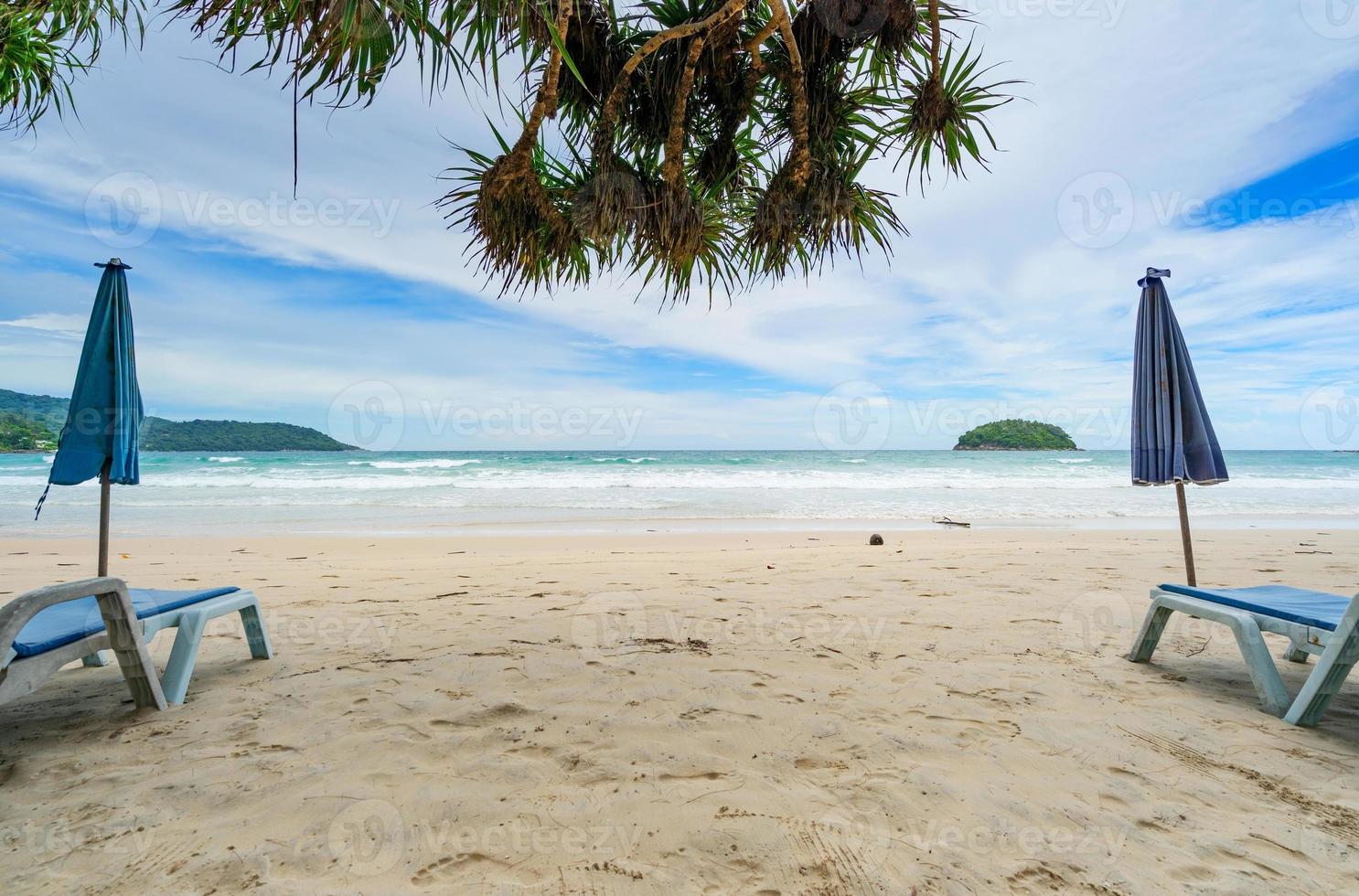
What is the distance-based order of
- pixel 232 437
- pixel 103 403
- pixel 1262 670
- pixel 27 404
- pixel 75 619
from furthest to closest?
pixel 232 437 → pixel 27 404 → pixel 103 403 → pixel 1262 670 → pixel 75 619

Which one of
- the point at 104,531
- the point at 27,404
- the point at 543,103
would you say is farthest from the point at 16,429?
the point at 543,103

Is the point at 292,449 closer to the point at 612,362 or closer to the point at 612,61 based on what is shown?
the point at 612,362

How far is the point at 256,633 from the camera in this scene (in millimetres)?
2988

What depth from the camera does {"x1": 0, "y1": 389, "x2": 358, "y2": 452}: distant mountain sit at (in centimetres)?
2991

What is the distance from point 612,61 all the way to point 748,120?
0.94 m

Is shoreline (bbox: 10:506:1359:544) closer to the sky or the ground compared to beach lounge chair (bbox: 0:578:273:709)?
closer to the ground

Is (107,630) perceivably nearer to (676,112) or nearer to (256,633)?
(256,633)

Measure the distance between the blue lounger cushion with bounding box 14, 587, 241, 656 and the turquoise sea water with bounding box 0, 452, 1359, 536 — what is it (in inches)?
277

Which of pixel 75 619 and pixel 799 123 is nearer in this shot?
pixel 75 619

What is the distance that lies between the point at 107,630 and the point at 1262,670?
445cm

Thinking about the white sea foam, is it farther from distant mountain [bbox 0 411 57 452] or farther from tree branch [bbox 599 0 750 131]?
tree branch [bbox 599 0 750 131]

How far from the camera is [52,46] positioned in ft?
12.4

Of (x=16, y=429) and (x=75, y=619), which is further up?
(x=16, y=429)

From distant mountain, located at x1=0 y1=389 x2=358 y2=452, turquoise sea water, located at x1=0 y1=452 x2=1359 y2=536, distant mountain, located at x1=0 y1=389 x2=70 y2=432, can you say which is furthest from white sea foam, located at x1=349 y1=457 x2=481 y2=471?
distant mountain, located at x1=0 y1=389 x2=70 y2=432
